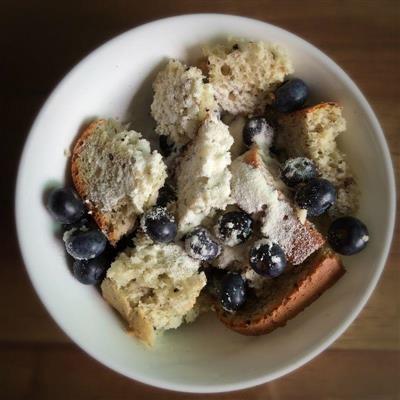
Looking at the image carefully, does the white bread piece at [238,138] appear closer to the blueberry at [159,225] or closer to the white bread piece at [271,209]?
the white bread piece at [271,209]

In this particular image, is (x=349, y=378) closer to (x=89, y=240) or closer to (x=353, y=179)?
(x=353, y=179)

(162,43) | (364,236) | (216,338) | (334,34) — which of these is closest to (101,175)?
(162,43)

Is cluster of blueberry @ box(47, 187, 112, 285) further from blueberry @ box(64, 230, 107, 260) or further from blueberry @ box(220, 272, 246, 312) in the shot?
blueberry @ box(220, 272, 246, 312)

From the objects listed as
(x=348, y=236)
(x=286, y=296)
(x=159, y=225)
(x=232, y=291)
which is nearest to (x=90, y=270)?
(x=159, y=225)

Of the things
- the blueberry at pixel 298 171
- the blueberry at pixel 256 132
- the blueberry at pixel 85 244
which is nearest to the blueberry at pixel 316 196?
the blueberry at pixel 298 171

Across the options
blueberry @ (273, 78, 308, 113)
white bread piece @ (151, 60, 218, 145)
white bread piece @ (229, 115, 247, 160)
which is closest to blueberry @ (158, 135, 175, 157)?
white bread piece @ (151, 60, 218, 145)
